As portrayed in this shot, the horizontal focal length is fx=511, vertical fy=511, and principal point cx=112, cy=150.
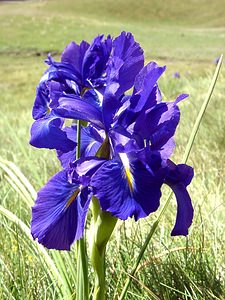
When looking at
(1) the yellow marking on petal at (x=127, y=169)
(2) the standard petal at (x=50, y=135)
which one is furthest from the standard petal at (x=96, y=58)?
(1) the yellow marking on petal at (x=127, y=169)

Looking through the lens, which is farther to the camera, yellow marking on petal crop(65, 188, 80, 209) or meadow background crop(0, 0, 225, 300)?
meadow background crop(0, 0, 225, 300)

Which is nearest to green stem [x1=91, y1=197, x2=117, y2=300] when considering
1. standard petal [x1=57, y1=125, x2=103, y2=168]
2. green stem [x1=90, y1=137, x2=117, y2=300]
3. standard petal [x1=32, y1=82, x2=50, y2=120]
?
green stem [x1=90, y1=137, x2=117, y2=300]

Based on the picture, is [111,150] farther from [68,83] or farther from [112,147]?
[68,83]

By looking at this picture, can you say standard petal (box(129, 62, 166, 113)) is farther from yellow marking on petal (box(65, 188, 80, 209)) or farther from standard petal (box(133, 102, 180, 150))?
yellow marking on petal (box(65, 188, 80, 209))

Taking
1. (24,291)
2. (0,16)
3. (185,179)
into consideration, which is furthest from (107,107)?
(0,16)

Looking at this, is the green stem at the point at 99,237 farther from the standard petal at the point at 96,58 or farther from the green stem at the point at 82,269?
the standard petal at the point at 96,58

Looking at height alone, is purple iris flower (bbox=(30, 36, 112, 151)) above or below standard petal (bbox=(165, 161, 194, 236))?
above

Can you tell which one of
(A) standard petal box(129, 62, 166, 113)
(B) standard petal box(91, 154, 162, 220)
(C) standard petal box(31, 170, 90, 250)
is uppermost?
(A) standard petal box(129, 62, 166, 113)
